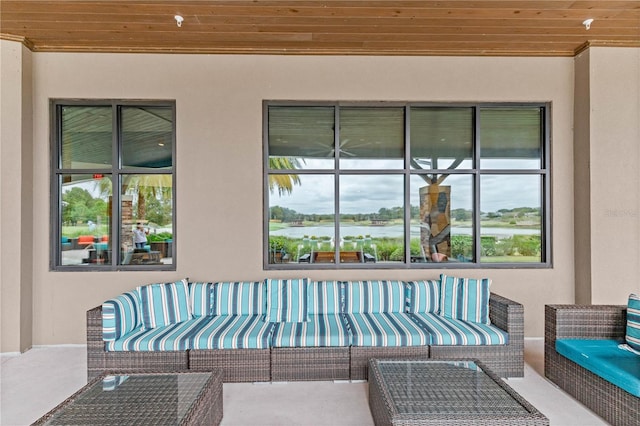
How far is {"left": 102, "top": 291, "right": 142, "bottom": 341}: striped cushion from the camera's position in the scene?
2.92 metres

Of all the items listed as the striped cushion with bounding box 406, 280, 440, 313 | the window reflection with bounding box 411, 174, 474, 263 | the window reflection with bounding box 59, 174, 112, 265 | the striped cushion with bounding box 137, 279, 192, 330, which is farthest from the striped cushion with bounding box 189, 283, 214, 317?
the window reflection with bounding box 411, 174, 474, 263

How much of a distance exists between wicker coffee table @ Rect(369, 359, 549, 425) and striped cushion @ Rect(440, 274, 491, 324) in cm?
89

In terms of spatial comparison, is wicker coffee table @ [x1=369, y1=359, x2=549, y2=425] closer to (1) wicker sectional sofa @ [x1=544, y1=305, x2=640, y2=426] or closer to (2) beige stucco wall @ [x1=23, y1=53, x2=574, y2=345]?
(1) wicker sectional sofa @ [x1=544, y1=305, x2=640, y2=426]

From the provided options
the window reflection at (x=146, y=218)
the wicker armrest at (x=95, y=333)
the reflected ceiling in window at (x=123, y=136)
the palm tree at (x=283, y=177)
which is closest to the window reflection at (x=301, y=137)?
the palm tree at (x=283, y=177)

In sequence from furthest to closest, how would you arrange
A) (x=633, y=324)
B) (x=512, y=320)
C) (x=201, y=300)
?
(x=201, y=300)
(x=512, y=320)
(x=633, y=324)

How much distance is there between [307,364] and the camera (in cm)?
299

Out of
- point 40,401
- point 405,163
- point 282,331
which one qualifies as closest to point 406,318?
point 282,331

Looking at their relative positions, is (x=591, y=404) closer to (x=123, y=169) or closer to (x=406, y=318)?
(x=406, y=318)

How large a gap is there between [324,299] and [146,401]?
1.95m

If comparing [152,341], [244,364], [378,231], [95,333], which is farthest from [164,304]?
[378,231]

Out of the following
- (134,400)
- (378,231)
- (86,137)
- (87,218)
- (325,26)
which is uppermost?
(325,26)

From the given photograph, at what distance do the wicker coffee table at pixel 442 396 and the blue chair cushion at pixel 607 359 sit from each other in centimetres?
81

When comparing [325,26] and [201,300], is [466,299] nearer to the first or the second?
[201,300]

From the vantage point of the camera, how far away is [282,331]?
10.3 ft
